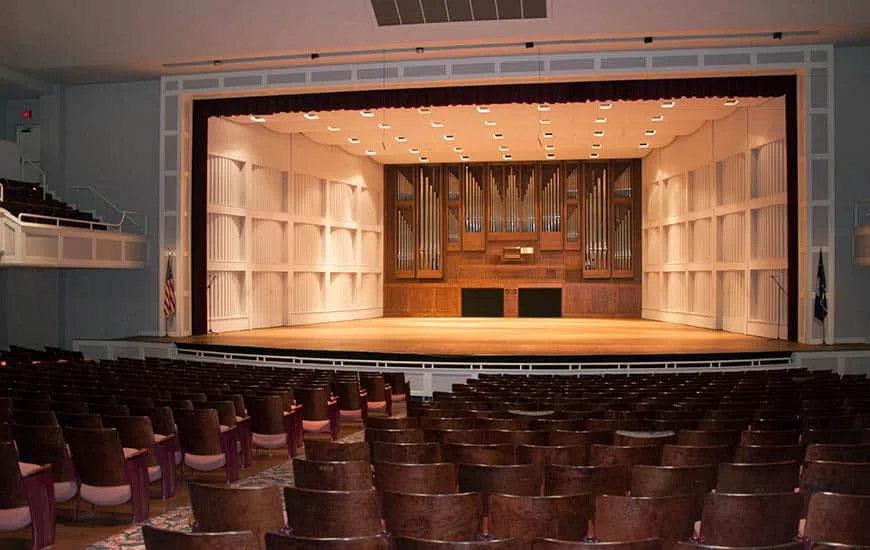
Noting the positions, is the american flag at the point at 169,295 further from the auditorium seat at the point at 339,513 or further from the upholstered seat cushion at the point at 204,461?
the auditorium seat at the point at 339,513

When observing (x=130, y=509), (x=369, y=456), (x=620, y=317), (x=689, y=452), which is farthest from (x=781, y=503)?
(x=620, y=317)

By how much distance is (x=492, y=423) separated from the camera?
6.35 metres

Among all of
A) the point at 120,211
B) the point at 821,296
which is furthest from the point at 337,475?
the point at 120,211

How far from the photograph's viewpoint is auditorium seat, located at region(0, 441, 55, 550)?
4930 mm

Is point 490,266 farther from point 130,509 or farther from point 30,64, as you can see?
point 130,509

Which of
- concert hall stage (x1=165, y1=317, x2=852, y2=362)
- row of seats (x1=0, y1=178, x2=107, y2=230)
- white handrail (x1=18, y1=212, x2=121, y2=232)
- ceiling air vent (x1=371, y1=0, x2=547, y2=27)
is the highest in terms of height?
ceiling air vent (x1=371, y1=0, x2=547, y2=27)

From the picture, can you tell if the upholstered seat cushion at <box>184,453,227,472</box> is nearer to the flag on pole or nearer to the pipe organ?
the flag on pole

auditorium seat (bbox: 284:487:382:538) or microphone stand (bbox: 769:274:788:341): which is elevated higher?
microphone stand (bbox: 769:274:788:341)

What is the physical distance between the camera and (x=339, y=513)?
3842mm

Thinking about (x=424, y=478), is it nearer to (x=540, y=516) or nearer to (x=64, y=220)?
(x=540, y=516)

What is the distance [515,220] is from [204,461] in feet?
67.5

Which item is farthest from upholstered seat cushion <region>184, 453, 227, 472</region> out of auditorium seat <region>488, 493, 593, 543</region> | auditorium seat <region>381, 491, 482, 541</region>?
auditorium seat <region>488, 493, 593, 543</region>

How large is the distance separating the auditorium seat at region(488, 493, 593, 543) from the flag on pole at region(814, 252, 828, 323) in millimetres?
13024

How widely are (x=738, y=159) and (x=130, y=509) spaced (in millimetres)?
15890
